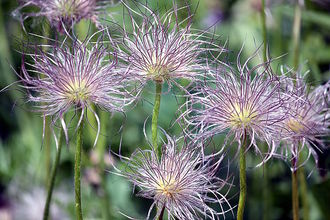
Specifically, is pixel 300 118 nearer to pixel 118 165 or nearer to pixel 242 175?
pixel 242 175

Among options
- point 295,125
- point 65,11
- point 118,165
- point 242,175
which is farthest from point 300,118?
point 118,165

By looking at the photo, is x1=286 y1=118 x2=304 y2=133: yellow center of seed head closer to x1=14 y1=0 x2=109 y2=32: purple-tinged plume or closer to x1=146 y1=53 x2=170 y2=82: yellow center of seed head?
x1=146 y1=53 x2=170 y2=82: yellow center of seed head

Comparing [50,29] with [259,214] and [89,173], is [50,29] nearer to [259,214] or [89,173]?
[89,173]

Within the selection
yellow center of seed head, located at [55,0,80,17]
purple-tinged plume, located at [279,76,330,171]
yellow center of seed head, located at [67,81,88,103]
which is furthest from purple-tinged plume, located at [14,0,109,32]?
purple-tinged plume, located at [279,76,330,171]

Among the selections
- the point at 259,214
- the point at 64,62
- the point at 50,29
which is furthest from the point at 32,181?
the point at 64,62

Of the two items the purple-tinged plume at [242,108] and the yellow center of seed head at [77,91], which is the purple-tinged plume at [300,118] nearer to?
the purple-tinged plume at [242,108]

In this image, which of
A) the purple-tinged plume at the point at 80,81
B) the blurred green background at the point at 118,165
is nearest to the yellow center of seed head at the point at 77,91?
the purple-tinged plume at the point at 80,81
